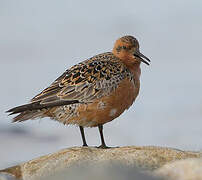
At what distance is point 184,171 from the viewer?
738cm

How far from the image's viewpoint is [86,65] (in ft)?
43.9

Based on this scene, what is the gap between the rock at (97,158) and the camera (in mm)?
9867

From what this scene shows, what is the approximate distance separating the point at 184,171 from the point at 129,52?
277 inches

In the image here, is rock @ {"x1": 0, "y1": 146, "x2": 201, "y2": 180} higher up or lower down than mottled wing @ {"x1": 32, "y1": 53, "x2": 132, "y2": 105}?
lower down

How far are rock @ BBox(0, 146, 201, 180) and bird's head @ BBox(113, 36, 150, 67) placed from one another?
12.1ft

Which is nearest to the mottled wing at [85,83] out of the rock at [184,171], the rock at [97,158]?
the rock at [97,158]

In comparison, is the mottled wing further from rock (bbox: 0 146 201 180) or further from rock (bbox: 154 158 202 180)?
rock (bbox: 154 158 202 180)

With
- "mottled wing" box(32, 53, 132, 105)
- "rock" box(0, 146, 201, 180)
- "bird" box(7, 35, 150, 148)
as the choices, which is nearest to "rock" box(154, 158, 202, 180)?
"rock" box(0, 146, 201, 180)

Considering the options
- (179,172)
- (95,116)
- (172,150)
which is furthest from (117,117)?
(179,172)

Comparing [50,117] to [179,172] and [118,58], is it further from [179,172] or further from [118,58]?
[179,172]

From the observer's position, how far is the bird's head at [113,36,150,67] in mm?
13953

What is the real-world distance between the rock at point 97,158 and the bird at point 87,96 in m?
1.85

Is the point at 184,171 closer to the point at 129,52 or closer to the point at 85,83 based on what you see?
the point at 85,83

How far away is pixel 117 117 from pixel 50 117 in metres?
1.76
